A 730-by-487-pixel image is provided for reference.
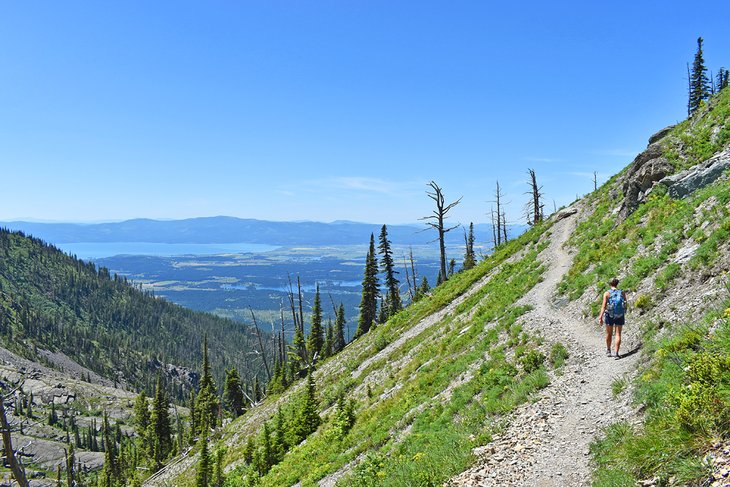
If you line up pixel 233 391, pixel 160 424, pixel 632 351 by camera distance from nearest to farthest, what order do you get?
1. pixel 632 351
2. pixel 233 391
3. pixel 160 424

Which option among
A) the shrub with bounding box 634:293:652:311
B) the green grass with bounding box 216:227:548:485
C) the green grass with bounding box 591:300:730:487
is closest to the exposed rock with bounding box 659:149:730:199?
the green grass with bounding box 216:227:548:485

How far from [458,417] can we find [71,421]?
632ft

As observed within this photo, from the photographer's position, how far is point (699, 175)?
1891 centimetres

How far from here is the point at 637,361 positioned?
35.6 ft

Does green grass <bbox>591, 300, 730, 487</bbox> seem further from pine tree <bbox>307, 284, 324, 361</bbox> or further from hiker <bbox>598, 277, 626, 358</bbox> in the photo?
pine tree <bbox>307, 284, 324, 361</bbox>

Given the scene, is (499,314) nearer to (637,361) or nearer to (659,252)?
(659,252)

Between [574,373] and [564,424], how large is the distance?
3.05 metres

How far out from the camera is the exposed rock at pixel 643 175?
72.3 feet

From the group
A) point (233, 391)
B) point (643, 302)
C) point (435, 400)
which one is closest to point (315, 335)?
point (233, 391)

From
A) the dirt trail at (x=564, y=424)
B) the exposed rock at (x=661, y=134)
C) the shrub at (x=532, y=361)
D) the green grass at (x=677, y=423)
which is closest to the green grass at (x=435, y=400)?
the shrub at (x=532, y=361)

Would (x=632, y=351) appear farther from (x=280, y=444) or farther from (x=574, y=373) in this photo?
(x=280, y=444)

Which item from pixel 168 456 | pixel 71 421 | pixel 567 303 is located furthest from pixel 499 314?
pixel 71 421

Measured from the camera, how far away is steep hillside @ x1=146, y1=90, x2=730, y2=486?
24.7 feet

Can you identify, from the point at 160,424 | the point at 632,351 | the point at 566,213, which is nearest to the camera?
the point at 632,351
